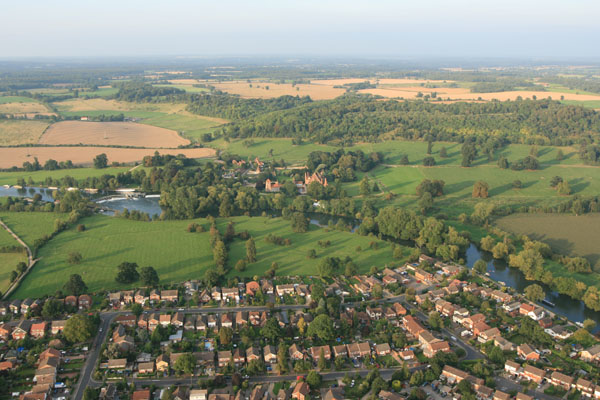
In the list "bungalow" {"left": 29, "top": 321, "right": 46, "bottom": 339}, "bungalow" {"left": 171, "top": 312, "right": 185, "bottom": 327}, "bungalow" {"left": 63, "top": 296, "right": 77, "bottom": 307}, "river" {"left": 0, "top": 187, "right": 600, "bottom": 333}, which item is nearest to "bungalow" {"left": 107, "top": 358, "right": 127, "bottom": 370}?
"bungalow" {"left": 171, "top": 312, "right": 185, "bottom": 327}

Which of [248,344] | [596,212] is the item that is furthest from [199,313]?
[596,212]

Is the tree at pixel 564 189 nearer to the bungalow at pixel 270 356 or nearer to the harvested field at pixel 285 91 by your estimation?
the bungalow at pixel 270 356

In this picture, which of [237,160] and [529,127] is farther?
[529,127]

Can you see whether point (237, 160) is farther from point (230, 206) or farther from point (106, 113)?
point (106, 113)

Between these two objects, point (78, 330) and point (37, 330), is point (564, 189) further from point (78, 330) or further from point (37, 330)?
point (37, 330)

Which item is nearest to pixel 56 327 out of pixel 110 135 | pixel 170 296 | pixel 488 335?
pixel 170 296

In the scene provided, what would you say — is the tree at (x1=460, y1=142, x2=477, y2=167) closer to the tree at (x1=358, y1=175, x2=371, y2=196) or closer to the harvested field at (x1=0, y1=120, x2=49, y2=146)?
the tree at (x1=358, y1=175, x2=371, y2=196)
